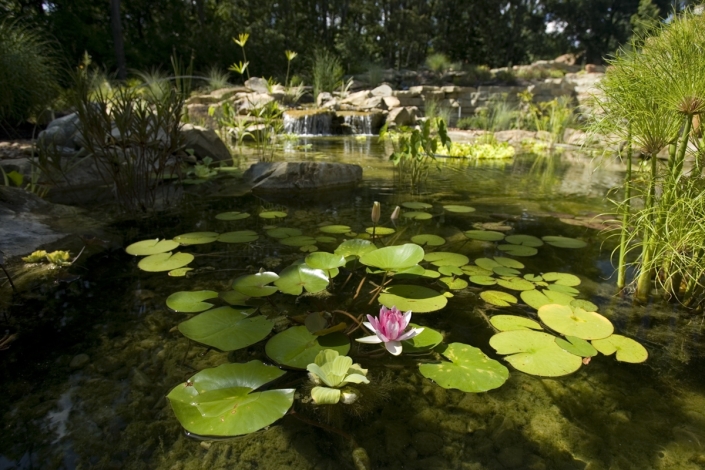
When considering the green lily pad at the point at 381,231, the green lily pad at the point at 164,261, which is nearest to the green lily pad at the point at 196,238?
the green lily pad at the point at 164,261

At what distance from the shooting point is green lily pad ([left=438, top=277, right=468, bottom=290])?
1.69 metres

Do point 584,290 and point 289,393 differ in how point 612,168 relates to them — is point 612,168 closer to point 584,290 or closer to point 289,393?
point 584,290

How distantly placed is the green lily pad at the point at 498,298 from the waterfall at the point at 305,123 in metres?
8.34

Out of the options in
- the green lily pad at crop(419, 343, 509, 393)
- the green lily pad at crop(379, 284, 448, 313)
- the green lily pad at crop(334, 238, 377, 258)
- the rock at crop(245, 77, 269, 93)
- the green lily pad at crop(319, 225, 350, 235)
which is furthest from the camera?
the rock at crop(245, 77, 269, 93)

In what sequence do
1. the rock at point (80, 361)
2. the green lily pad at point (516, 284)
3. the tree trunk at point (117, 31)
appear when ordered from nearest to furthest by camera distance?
the rock at point (80, 361) < the green lily pad at point (516, 284) < the tree trunk at point (117, 31)

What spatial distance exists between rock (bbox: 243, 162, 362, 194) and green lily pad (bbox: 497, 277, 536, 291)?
7.22ft

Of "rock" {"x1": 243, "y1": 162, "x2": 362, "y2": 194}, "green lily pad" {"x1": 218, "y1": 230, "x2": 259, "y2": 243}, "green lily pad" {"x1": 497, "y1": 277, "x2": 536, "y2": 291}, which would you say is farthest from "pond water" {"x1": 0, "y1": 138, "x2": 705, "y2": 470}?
"rock" {"x1": 243, "y1": 162, "x2": 362, "y2": 194}

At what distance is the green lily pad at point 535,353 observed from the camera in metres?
1.15

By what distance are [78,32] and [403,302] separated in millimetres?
16562

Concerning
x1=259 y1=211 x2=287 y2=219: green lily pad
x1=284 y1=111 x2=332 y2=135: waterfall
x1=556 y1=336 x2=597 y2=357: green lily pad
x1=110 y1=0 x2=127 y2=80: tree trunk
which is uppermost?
x1=110 y1=0 x2=127 y2=80: tree trunk

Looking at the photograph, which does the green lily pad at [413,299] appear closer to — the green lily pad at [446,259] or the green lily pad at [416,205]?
the green lily pad at [446,259]

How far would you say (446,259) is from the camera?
1.95m

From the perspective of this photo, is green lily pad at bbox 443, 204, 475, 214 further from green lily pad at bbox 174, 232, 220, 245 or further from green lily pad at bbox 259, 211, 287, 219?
green lily pad at bbox 174, 232, 220, 245

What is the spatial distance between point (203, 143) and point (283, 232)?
113 inches
